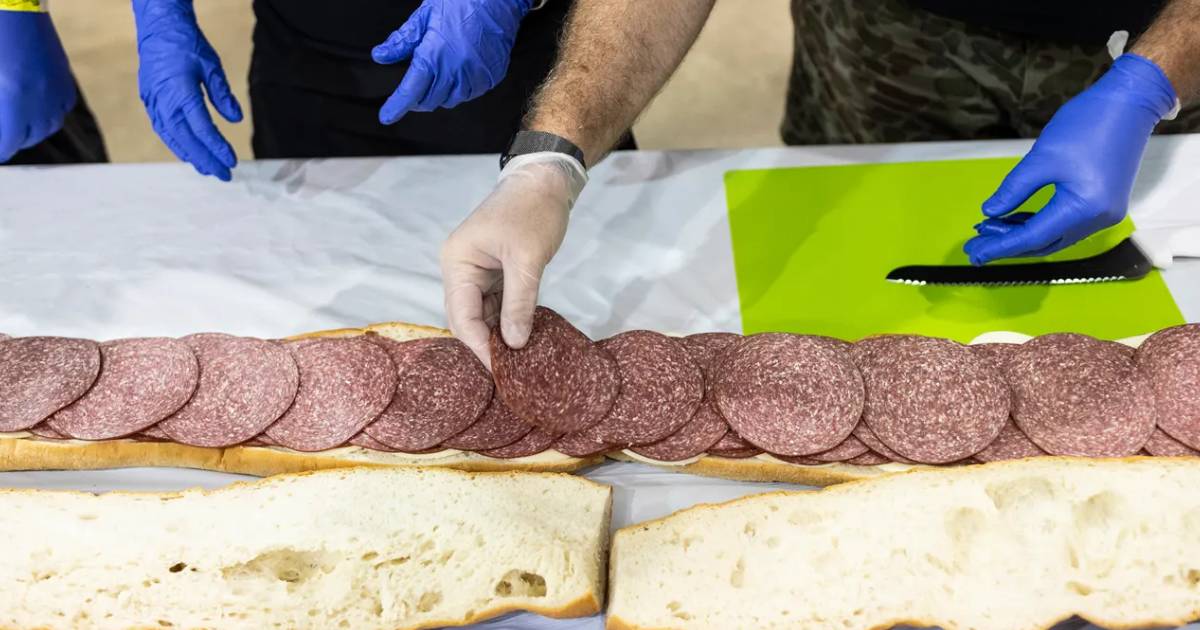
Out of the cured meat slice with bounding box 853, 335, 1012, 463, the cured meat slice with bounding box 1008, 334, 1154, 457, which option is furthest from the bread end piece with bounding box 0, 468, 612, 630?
the cured meat slice with bounding box 1008, 334, 1154, 457

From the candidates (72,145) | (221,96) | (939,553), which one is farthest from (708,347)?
(72,145)

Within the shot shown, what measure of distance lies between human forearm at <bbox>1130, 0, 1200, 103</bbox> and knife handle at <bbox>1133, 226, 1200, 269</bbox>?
387 millimetres

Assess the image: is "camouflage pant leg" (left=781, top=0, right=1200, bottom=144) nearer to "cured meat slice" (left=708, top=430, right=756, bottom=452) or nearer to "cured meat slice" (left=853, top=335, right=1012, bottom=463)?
"cured meat slice" (left=853, top=335, right=1012, bottom=463)

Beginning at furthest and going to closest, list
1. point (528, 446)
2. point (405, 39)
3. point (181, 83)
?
point (181, 83) → point (405, 39) → point (528, 446)

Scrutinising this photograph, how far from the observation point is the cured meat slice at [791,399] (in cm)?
211

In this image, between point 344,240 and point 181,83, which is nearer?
point 181,83

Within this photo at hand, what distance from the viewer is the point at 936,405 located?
6.93 ft

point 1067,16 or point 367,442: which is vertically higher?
point 1067,16

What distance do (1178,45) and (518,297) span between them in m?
1.71

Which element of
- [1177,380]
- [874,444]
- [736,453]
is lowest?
[736,453]

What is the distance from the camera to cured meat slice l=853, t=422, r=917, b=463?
2.13 metres

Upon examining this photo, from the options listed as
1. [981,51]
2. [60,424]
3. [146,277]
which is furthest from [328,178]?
[981,51]

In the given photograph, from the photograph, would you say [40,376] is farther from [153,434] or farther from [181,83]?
[181,83]

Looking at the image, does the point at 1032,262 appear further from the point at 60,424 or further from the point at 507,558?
the point at 60,424
